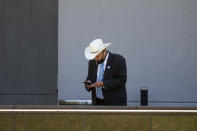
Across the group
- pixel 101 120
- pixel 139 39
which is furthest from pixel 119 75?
pixel 139 39

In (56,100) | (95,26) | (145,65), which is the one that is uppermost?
(95,26)

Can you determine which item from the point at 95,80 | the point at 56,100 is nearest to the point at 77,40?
the point at 56,100

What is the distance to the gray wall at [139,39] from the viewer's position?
1160 centimetres

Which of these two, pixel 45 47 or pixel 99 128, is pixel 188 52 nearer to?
pixel 45 47

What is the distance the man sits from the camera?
6.50 m

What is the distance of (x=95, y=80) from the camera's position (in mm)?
6711

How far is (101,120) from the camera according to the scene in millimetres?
5391

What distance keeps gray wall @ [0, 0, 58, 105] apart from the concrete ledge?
6.19m

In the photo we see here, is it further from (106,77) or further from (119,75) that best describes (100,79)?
(119,75)

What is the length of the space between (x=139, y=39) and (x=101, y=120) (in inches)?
252

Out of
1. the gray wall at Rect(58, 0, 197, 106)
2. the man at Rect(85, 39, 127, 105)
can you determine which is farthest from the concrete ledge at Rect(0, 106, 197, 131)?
the gray wall at Rect(58, 0, 197, 106)

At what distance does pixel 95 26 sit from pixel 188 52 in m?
2.21

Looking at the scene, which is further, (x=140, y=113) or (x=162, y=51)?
(x=162, y=51)

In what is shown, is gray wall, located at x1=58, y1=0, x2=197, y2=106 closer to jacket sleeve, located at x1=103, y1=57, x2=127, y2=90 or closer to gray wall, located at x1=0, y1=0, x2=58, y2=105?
gray wall, located at x1=0, y1=0, x2=58, y2=105
